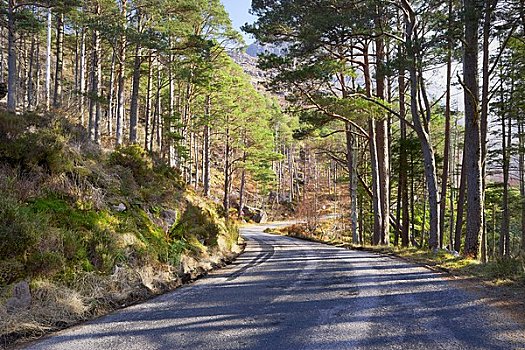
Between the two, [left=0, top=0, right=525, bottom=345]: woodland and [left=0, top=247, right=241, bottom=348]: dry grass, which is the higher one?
[left=0, top=0, right=525, bottom=345]: woodland

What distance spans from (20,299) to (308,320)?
144 inches

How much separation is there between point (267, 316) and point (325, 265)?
5.03 m

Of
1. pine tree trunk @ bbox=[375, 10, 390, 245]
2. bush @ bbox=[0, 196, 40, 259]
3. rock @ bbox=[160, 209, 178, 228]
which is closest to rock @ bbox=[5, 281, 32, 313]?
bush @ bbox=[0, 196, 40, 259]

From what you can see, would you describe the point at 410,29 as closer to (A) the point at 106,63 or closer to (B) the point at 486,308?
(B) the point at 486,308

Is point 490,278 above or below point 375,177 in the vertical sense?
below

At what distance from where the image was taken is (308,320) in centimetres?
458

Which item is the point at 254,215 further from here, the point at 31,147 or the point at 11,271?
the point at 11,271

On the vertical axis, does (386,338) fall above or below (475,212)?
below

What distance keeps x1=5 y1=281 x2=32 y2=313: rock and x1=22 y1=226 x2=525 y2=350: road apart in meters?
0.69

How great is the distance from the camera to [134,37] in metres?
13.9

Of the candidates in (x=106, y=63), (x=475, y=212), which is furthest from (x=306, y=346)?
(x=106, y=63)

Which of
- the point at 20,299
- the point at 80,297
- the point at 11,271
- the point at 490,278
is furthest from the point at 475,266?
the point at 11,271

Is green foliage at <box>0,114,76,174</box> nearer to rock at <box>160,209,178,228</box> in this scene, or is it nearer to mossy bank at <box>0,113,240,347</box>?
mossy bank at <box>0,113,240,347</box>

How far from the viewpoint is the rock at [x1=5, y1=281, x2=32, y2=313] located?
4.46 meters
